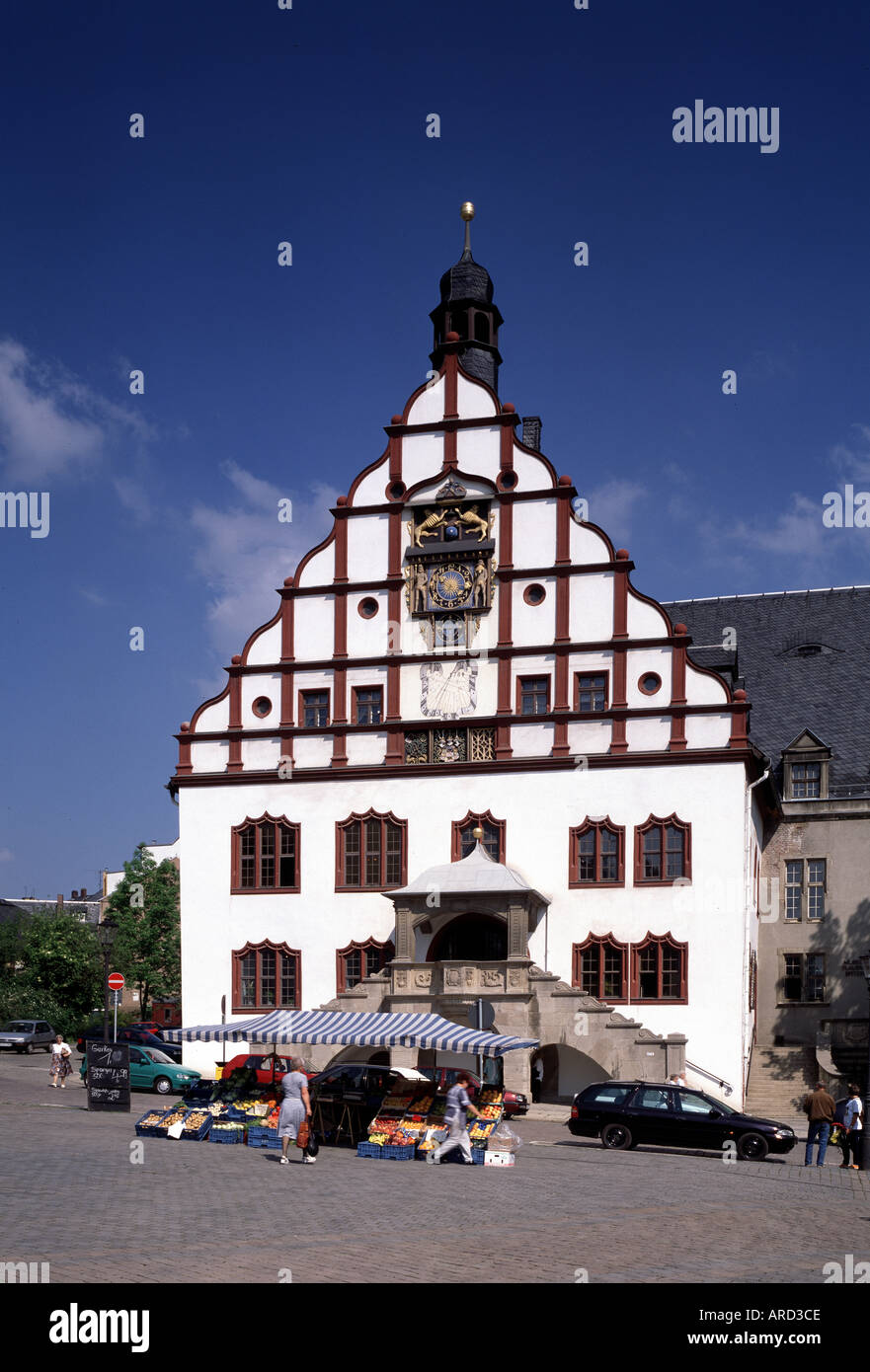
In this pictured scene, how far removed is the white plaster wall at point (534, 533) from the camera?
42344mm

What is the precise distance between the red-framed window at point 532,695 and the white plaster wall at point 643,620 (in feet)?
9.12

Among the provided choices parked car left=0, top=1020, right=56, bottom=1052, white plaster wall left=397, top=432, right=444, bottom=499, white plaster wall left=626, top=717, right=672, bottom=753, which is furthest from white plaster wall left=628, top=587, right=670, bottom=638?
parked car left=0, top=1020, right=56, bottom=1052

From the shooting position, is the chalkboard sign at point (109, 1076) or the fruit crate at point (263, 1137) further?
the chalkboard sign at point (109, 1076)

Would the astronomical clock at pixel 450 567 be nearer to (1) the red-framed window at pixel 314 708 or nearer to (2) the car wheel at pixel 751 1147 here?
(1) the red-framed window at pixel 314 708

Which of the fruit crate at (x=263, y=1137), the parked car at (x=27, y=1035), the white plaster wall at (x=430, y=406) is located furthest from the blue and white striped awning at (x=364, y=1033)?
the parked car at (x=27, y=1035)

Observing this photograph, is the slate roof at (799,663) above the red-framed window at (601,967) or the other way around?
above

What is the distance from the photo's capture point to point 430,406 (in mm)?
44031

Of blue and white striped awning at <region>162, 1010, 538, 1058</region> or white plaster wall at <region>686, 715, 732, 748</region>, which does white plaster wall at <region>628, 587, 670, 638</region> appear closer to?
white plaster wall at <region>686, 715, 732, 748</region>

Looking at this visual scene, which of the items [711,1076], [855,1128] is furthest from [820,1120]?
[711,1076]

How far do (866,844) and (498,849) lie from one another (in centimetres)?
1223

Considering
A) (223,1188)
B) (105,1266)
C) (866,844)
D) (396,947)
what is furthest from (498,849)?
(105,1266)

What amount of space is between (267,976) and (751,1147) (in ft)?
61.0

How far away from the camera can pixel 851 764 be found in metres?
46.4

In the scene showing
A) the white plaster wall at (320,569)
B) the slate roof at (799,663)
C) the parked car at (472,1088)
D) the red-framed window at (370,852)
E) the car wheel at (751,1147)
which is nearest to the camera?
the car wheel at (751,1147)
